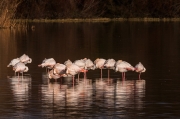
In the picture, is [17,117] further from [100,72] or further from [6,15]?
[6,15]

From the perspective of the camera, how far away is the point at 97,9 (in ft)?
231

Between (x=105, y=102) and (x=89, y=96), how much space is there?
1.00 m

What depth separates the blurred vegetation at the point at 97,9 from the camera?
66.6 meters

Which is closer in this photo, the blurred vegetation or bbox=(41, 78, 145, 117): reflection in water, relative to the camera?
bbox=(41, 78, 145, 117): reflection in water

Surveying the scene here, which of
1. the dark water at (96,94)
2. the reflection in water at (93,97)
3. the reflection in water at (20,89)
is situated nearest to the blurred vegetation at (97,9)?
the dark water at (96,94)

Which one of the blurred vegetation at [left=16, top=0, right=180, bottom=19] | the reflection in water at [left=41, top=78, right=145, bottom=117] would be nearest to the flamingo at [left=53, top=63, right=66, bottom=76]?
the reflection in water at [left=41, top=78, right=145, bottom=117]

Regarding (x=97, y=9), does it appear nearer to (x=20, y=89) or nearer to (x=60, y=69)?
(x=60, y=69)

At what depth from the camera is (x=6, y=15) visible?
145 ft

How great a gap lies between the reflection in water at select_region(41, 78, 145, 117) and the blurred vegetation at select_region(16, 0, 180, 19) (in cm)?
4727

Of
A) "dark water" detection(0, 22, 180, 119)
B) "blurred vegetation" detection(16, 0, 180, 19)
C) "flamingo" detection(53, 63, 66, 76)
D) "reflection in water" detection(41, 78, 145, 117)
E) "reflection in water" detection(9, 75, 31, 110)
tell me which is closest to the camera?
"dark water" detection(0, 22, 180, 119)

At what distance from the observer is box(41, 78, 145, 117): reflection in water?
44.7 feet

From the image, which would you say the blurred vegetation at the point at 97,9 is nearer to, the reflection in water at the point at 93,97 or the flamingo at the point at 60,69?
the flamingo at the point at 60,69

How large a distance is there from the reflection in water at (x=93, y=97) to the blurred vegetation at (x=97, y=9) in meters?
47.3

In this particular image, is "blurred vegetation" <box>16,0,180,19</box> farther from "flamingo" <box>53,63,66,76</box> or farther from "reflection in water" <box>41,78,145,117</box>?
"reflection in water" <box>41,78,145,117</box>
